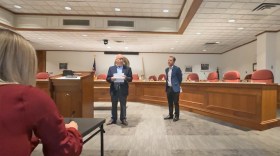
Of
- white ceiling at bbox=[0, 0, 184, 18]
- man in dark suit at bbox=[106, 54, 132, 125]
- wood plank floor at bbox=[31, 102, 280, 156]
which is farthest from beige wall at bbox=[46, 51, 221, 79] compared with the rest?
wood plank floor at bbox=[31, 102, 280, 156]

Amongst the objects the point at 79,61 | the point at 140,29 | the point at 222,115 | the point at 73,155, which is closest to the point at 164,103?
the point at 222,115

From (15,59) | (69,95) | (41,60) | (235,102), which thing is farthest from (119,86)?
(41,60)

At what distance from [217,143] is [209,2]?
371 centimetres

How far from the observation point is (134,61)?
40.7ft

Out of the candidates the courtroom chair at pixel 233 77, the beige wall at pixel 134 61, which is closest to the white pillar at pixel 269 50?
the courtroom chair at pixel 233 77

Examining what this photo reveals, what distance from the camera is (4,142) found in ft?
1.90

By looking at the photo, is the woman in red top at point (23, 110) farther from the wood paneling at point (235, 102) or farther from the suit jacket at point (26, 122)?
the wood paneling at point (235, 102)

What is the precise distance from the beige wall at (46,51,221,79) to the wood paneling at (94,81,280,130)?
7.34 metres

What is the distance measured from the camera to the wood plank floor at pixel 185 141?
89.4 inches

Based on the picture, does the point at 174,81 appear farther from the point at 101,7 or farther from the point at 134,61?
the point at 134,61

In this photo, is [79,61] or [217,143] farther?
[79,61]

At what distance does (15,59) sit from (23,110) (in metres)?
0.24

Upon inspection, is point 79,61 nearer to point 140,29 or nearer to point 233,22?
point 140,29

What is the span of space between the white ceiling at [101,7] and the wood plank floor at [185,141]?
3974 mm
